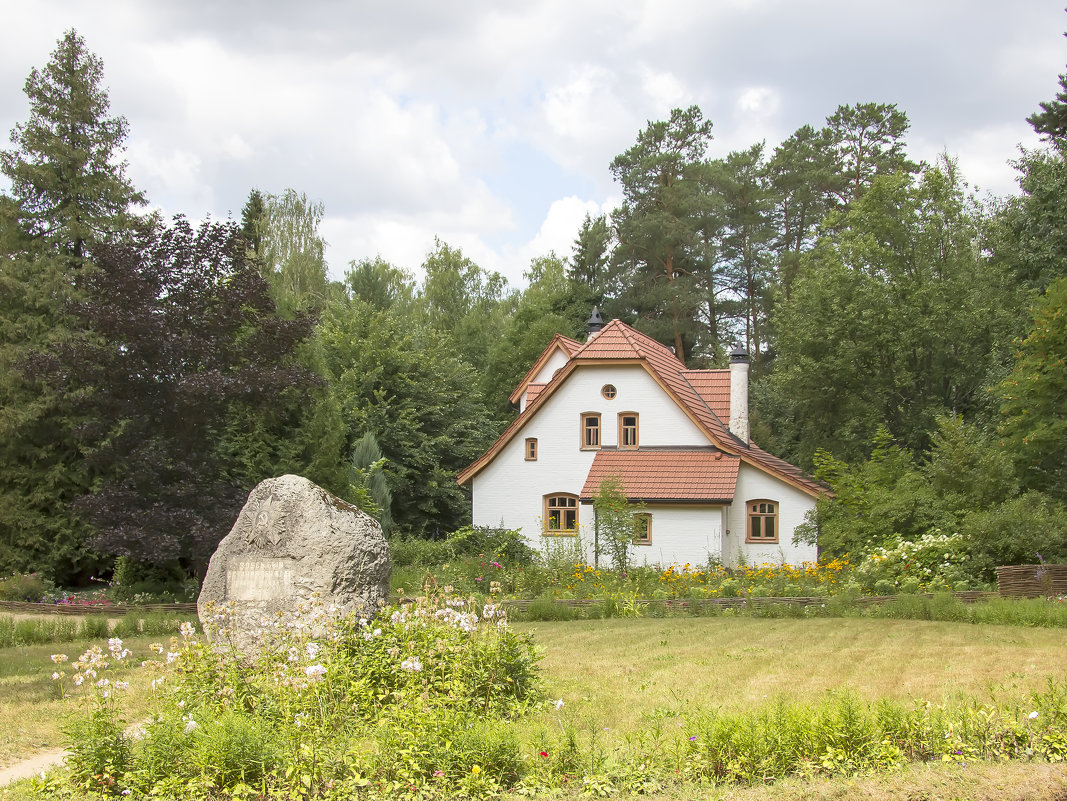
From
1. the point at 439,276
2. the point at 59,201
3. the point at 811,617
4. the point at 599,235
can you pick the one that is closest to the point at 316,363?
the point at 59,201

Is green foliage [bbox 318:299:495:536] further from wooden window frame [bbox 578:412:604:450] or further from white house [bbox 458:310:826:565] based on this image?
wooden window frame [bbox 578:412:604:450]

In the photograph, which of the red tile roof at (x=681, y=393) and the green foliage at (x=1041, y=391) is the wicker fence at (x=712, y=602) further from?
the red tile roof at (x=681, y=393)

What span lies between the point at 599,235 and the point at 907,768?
1891 inches

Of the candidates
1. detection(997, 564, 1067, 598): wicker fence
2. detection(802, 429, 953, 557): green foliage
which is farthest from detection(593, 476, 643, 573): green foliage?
detection(997, 564, 1067, 598): wicker fence

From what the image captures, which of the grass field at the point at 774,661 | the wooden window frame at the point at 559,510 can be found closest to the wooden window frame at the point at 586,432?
the wooden window frame at the point at 559,510

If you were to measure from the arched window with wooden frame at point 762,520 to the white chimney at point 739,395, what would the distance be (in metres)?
3.11

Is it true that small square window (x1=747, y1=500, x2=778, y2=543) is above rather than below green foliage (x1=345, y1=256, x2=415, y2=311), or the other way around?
below

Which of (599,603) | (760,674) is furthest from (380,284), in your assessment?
(760,674)

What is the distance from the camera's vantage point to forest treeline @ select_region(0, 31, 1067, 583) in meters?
18.5

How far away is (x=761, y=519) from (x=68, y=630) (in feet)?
60.4

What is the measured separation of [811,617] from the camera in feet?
55.7

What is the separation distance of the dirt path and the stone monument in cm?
267

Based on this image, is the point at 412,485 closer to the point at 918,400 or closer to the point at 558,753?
the point at 918,400

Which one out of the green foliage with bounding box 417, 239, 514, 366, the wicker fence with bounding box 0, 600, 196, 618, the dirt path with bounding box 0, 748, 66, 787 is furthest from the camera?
the green foliage with bounding box 417, 239, 514, 366
